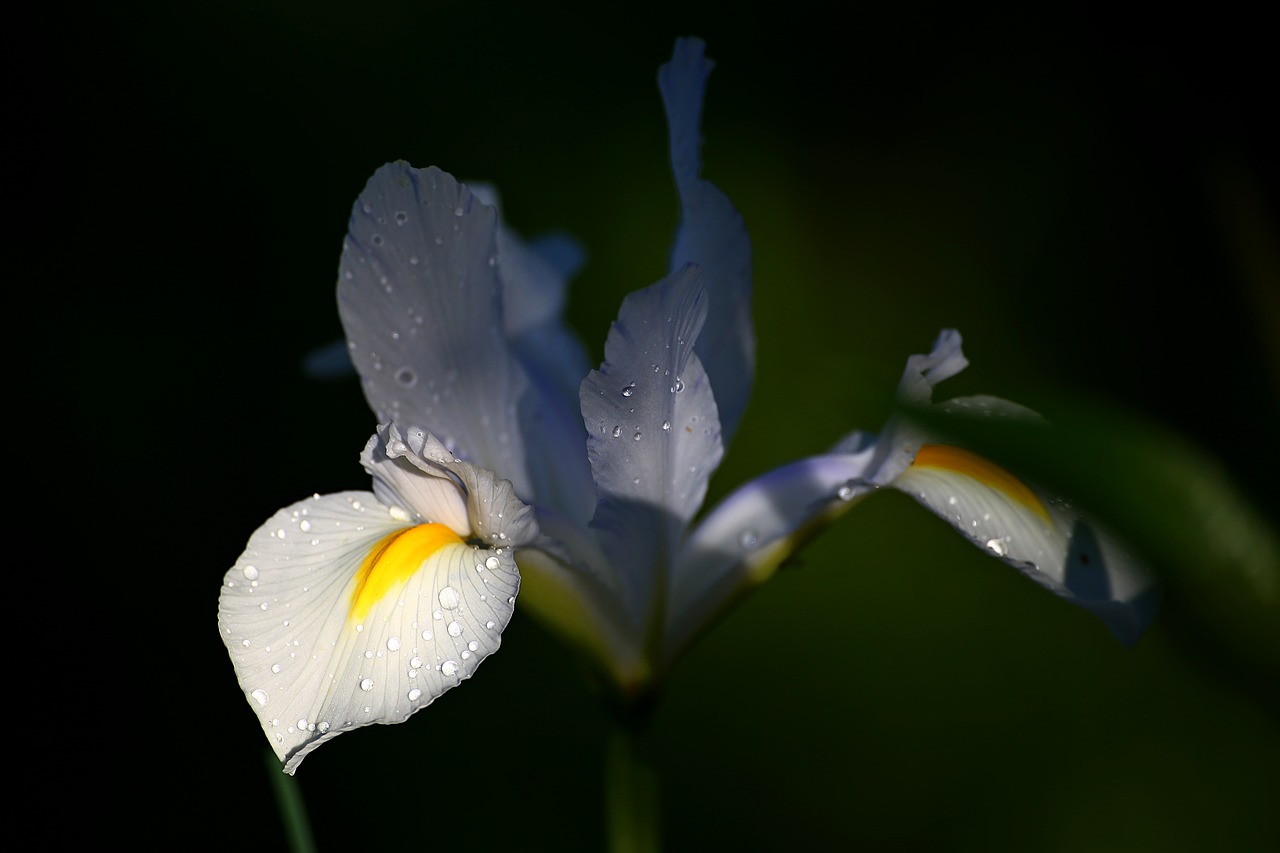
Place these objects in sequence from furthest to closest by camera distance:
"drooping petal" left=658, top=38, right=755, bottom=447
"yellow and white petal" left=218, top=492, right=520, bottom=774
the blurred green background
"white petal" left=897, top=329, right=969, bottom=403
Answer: the blurred green background, "drooping petal" left=658, top=38, right=755, bottom=447, "white petal" left=897, top=329, right=969, bottom=403, "yellow and white petal" left=218, top=492, right=520, bottom=774

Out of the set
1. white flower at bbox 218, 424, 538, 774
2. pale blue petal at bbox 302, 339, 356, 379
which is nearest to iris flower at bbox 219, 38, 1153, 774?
white flower at bbox 218, 424, 538, 774

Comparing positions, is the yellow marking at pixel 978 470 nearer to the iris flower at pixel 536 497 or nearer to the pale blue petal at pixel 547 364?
the iris flower at pixel 536 497

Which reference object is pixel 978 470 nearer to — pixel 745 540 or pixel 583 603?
pixel 745 540

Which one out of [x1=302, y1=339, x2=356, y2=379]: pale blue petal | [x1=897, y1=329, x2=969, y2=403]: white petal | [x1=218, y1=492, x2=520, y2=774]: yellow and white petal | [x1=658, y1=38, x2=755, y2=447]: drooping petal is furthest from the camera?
[x1=302, y1=339, x2=356, y2=379]: pale blue petal

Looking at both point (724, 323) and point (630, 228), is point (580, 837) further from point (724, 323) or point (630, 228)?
point (724, 323)

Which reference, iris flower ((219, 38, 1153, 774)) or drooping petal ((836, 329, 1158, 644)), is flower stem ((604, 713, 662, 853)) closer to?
iris flower ((219, 38, 1153, 774))

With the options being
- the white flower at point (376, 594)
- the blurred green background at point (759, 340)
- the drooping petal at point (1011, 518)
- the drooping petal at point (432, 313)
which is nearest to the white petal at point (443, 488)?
the white flower at point (376, 594)
